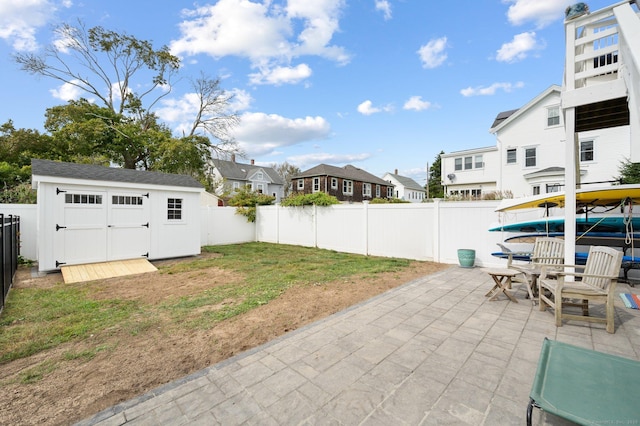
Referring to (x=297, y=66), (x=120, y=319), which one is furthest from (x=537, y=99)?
(x=120, y=319)

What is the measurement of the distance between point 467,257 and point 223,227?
437 inches

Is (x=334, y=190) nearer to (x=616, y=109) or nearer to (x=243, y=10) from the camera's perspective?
(x=243, y=10)

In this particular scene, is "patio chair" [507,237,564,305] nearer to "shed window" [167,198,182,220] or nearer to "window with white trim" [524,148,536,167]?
"shed window" [167,198,182,220]

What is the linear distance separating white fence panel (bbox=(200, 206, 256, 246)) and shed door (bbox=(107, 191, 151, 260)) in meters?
4.11

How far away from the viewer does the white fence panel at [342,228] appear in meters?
10.7

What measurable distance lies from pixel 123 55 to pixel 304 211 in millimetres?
19894

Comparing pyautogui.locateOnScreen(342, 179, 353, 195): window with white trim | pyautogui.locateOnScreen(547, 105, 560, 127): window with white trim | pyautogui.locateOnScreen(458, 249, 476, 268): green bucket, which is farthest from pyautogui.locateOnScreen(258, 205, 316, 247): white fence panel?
pyautogui.locateOnScreen(342, 179, 353, 195): window with white trim

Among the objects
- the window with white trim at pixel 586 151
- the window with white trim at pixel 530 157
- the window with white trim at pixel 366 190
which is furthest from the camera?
the window with white trim at pixel 366 190

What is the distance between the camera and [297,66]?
13297 millimetres

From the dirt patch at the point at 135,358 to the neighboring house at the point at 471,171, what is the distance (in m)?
18.9

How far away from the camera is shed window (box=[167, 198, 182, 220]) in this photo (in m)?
9.98

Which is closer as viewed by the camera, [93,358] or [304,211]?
[93,358]

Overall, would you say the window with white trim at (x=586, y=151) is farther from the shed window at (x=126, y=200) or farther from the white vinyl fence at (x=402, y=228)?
the shed window at (x=126, y=200)

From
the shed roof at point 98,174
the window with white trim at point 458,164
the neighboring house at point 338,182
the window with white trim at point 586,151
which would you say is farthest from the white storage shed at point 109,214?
the window with white trim at point 586,151
